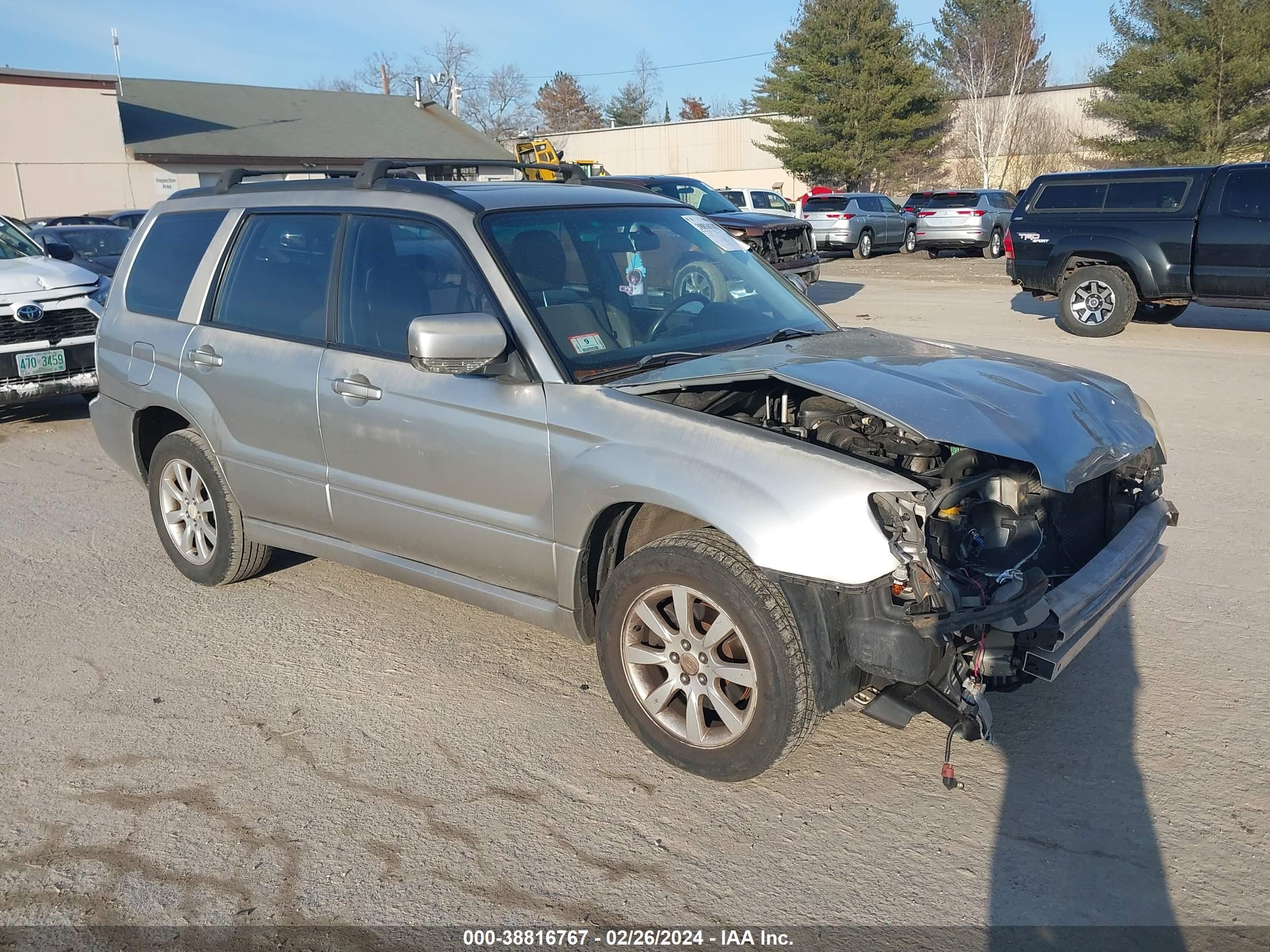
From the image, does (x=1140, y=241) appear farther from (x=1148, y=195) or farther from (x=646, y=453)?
(x=646, y=453)

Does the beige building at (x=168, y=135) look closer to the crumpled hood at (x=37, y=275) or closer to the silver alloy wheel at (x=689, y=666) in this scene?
the crumpled hood at (x=37, y=275)

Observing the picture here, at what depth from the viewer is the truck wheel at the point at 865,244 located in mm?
28594

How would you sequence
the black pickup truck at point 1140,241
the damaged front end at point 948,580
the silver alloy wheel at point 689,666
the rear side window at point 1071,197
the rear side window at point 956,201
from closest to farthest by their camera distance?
the damaged front end at point 948,580, the silver alloy wheel at point 689,666, the black pickup truck at point 1140,241, the rear side window at point 1071,197, the rear side window at point 956,201

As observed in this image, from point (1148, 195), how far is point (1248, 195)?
1.12m

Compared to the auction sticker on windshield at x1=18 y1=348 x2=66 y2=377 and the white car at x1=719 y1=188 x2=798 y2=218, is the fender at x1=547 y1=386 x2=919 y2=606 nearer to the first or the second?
the auction sticker on windshield at x1=18 y1=348 x2=66 y2=377

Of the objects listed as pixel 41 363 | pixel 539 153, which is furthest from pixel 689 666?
pixel 539 153

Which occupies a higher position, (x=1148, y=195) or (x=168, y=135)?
(x=168, y=135)

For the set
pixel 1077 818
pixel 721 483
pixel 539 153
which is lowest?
pixel 1077 818

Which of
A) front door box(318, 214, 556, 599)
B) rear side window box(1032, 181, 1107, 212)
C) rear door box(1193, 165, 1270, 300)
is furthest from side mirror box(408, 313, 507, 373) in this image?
rear side window box(1032, 181, 1107, 212)

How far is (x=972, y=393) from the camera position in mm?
3566

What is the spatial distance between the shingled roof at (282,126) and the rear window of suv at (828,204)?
14.9 metres

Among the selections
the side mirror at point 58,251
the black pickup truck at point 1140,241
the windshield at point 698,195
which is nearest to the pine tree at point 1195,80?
the windshield at point 698,195

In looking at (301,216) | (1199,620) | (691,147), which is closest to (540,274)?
(301,216)

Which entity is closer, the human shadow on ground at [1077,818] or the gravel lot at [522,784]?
the human shadow on ground at [1077,818]
